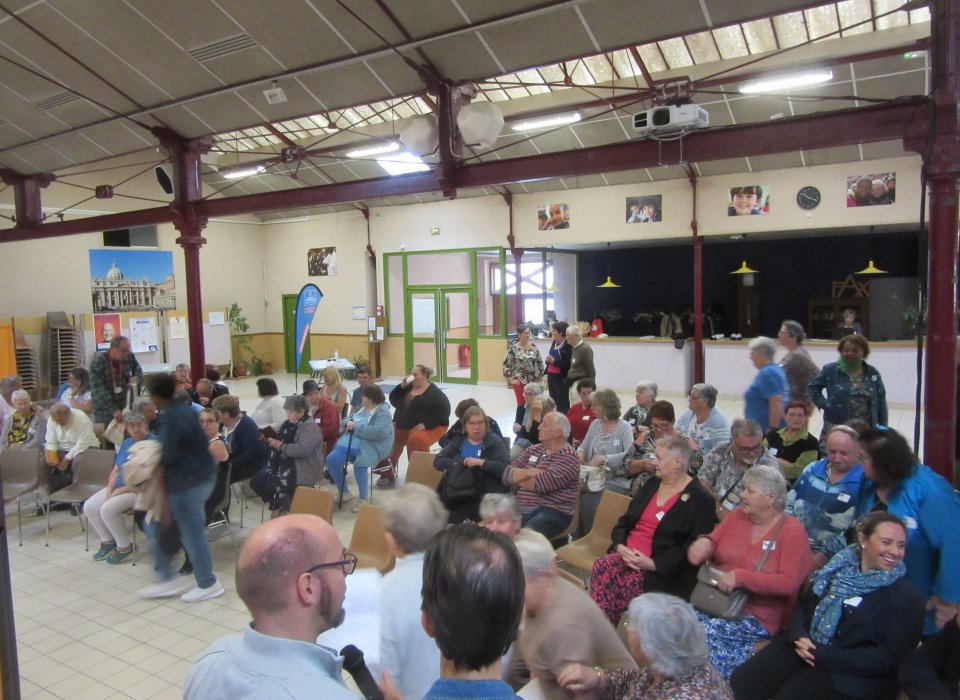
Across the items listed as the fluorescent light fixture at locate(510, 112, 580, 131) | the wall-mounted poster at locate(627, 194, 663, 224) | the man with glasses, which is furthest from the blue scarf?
the wall-mounted poster at locate(627, 194, 663, 224)

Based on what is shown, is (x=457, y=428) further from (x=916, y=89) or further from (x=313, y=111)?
(x=916, y=89)

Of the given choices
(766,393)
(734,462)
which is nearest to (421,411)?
(766,393)

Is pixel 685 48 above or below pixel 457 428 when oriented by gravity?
above

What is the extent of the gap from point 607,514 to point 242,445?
3092 millimetres

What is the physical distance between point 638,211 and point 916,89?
472 centimetres

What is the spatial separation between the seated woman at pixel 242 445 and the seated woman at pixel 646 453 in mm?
2877

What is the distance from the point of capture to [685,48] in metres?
10.0

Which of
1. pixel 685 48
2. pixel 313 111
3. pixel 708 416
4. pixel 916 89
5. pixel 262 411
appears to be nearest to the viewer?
pixel 708 416

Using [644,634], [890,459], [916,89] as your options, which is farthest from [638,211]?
[644,634]

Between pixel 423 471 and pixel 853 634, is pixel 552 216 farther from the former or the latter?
pixel 853 634

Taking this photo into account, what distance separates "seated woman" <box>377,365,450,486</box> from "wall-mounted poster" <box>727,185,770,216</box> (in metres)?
7.49

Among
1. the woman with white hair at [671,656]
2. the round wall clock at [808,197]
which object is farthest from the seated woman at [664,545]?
the round wall clock at [808,197]

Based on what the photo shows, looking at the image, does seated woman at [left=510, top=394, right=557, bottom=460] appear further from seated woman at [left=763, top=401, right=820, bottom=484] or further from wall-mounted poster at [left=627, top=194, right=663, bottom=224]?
wall-mounted poster at [left=627, top=194, right=663, bottom=224]

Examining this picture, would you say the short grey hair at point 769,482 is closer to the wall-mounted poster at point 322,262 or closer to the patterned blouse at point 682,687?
the patterned blouse at point 682,687
